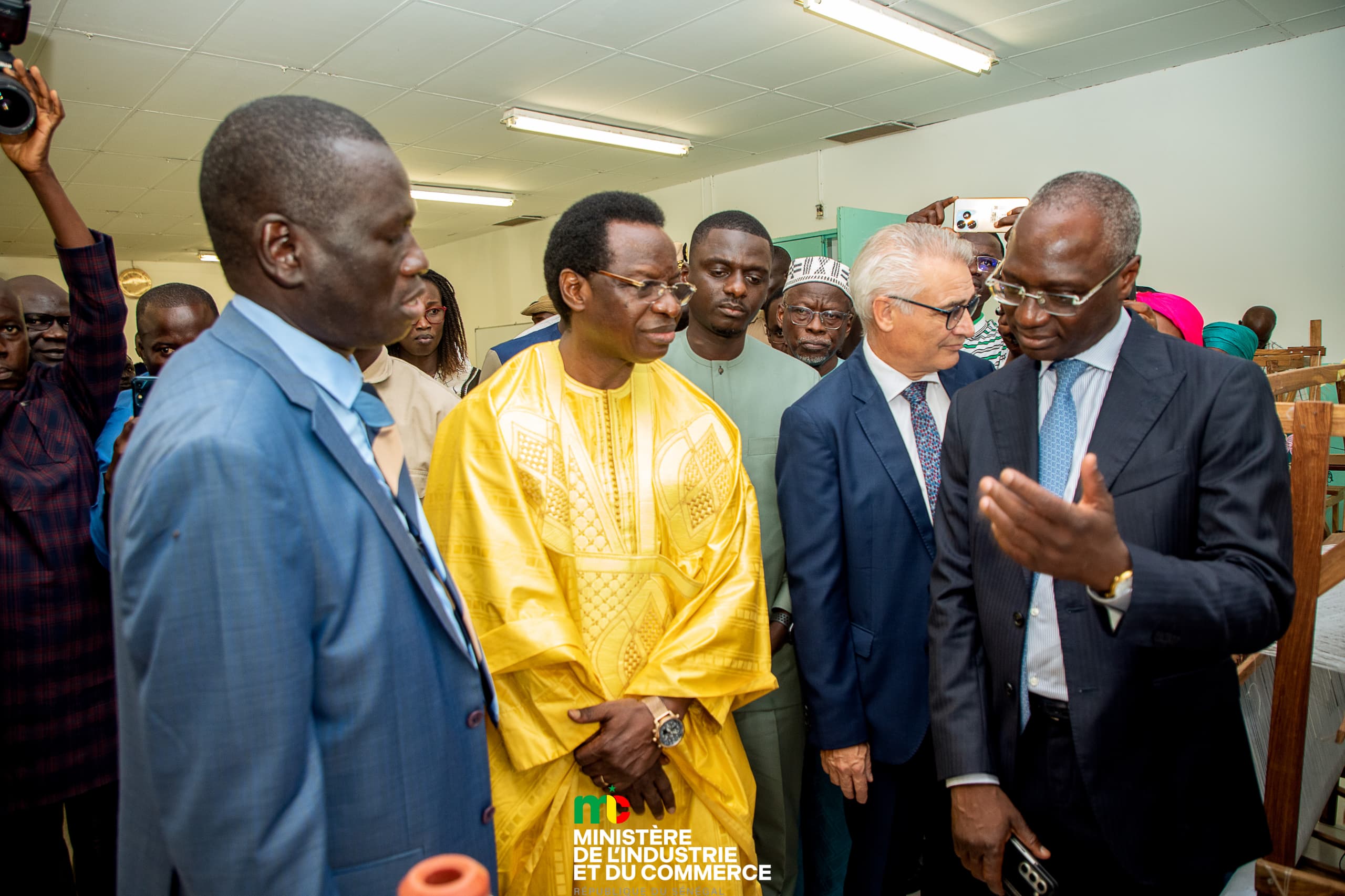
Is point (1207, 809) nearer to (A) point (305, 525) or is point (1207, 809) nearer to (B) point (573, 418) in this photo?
(B) point (573, 418)

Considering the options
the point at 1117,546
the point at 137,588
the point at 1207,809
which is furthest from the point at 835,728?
the point at 137,588

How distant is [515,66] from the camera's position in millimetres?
5617

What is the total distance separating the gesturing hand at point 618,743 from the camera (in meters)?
1.42

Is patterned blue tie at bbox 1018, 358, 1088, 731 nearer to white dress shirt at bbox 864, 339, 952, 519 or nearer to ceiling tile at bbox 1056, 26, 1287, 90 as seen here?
white dress shirt at bbox 864, 339, 952, 519

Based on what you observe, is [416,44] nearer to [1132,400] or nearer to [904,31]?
[904,31]

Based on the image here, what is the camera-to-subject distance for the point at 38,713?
1.81 m

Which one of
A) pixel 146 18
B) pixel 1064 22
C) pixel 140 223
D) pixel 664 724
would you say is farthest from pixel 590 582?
pixel 140 223

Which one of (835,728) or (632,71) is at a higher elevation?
(632,71)

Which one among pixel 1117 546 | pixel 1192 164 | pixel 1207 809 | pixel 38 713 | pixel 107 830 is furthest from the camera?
pixel 1192 164

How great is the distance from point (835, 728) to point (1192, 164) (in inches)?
237

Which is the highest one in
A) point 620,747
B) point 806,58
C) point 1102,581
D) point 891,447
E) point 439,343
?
point 806,58

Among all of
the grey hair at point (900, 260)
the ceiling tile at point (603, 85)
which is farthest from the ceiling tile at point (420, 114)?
the grey hair at point (900, 260)

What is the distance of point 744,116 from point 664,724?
6641 millimetres

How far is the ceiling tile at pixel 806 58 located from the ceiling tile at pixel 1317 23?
8.40 ft
